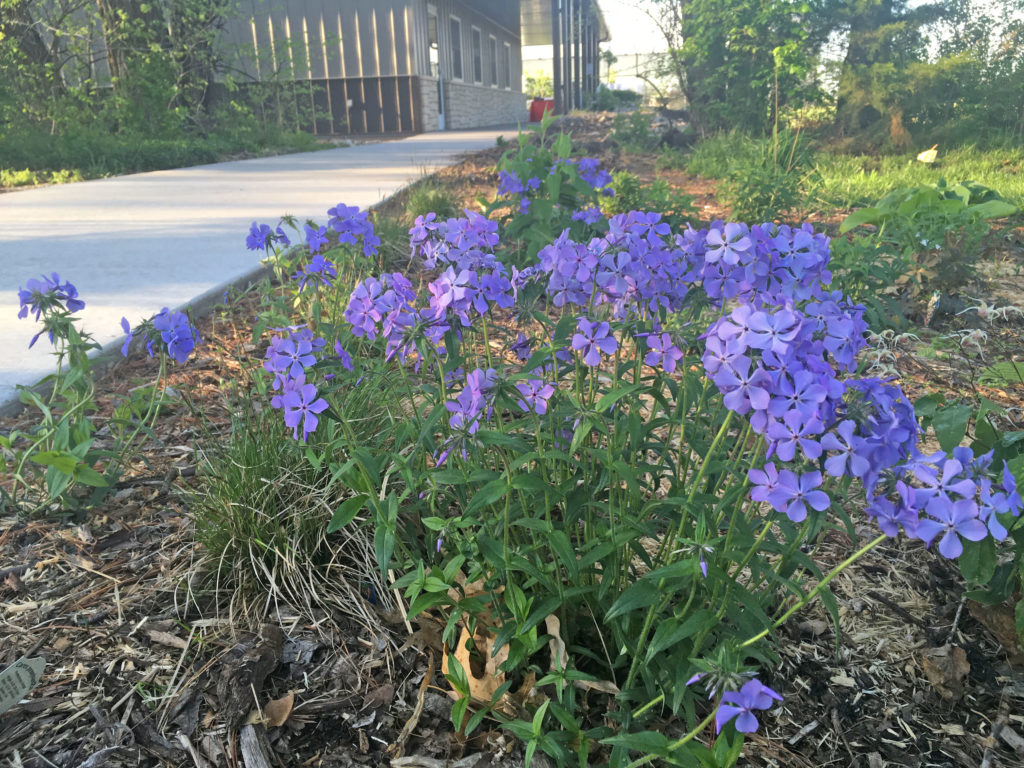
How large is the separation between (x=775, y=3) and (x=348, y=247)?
10.3 metres

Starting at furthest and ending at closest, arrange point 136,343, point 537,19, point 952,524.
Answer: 1. point 537,19
2. point 136,343
3. point 952,524

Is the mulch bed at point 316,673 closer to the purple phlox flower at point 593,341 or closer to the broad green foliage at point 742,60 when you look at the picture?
the purple phlox flower at point 593,341

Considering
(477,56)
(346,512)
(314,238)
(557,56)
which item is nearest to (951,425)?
(346,512)

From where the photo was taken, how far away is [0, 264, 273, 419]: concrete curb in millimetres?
2367

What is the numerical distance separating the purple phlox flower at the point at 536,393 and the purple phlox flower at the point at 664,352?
19 cm

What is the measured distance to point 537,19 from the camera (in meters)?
33.8

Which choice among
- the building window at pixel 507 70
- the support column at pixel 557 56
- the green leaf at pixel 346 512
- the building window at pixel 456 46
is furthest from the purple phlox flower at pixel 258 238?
the building window at pixel 507 70

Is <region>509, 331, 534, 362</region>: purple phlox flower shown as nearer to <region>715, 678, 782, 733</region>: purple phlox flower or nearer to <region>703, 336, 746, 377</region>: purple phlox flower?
<region>703, 336, 746, 377</region>: purple phlox flower

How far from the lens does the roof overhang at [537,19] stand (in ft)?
102

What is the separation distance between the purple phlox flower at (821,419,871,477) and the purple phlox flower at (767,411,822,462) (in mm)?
16

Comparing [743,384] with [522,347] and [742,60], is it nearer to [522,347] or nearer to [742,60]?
[522,347]

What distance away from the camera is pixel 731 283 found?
1.26m

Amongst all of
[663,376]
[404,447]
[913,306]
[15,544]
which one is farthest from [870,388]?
[913,306]

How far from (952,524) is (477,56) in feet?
84.8
